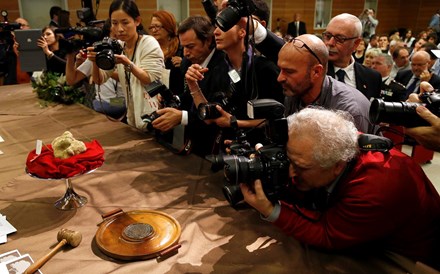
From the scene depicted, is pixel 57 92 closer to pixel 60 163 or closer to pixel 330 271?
pixel 60 163

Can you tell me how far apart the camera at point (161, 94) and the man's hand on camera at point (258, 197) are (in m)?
0.80

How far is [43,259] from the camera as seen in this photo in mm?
1158

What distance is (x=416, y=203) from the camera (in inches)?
45.2

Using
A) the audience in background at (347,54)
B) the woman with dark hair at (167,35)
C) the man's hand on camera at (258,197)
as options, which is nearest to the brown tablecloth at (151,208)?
the man's hand on camera at (258,197)

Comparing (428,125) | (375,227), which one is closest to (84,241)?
(375,227)

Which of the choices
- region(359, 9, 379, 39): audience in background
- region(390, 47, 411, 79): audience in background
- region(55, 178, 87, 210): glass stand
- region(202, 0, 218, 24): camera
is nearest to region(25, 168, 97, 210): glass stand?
region(55, 178, 87, 210): glass stand

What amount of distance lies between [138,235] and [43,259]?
11.4 inches

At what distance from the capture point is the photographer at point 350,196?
43.8 inches

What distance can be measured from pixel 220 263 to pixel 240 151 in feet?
1.19

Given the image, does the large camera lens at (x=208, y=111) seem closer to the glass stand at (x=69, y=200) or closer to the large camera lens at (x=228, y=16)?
the large camera lens at (x=228, y=16)

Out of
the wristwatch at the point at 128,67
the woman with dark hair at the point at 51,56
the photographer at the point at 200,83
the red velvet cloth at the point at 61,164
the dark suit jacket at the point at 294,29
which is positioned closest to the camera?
the red velvet cloth at the point at 61,164

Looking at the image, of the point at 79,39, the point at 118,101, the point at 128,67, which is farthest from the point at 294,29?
the point at 128,67

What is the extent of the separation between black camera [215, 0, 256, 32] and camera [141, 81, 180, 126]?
1.55 ft

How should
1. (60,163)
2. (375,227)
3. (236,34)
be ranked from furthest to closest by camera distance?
(236,34), (60,163), (375,227)
